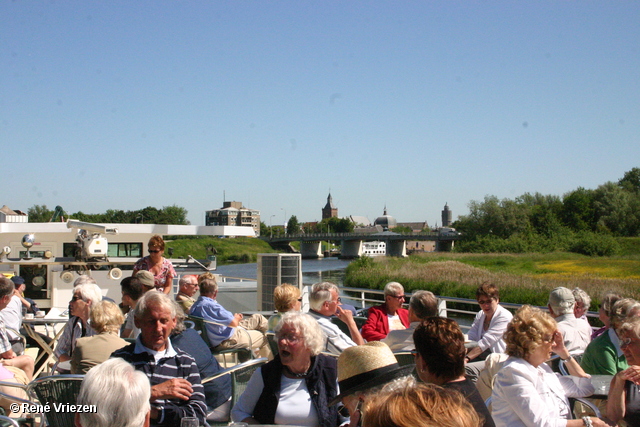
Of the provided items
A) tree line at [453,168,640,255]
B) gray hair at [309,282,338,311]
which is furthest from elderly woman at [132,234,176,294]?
tree line at [453,168,640,255]

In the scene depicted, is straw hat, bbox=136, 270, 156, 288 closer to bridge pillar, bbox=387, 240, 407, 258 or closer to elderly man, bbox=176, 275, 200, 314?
elderly man, bbox=176, 275, 200, 314

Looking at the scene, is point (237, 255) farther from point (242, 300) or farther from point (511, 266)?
point (242, 300)

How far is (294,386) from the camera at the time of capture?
2783 millimetres

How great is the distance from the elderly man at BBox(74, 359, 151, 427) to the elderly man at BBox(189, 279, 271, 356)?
2757 millimetres

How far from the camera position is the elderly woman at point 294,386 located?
272cm

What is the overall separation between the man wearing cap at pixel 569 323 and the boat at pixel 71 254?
26.9 ft

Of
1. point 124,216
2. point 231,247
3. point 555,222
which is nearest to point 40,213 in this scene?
point 124,216

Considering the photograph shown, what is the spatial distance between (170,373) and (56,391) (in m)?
0.50

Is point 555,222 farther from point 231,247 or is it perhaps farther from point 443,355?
point 443,355

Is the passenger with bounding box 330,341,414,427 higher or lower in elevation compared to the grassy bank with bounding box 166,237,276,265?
higher

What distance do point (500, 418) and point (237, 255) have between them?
61352mm

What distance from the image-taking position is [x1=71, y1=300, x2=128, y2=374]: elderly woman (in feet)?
10.7

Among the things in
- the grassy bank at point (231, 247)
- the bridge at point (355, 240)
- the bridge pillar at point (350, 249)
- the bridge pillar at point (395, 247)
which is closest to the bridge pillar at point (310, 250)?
the bridge at point (355, 240)

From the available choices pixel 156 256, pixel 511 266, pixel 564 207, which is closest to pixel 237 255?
pixel 511 266
